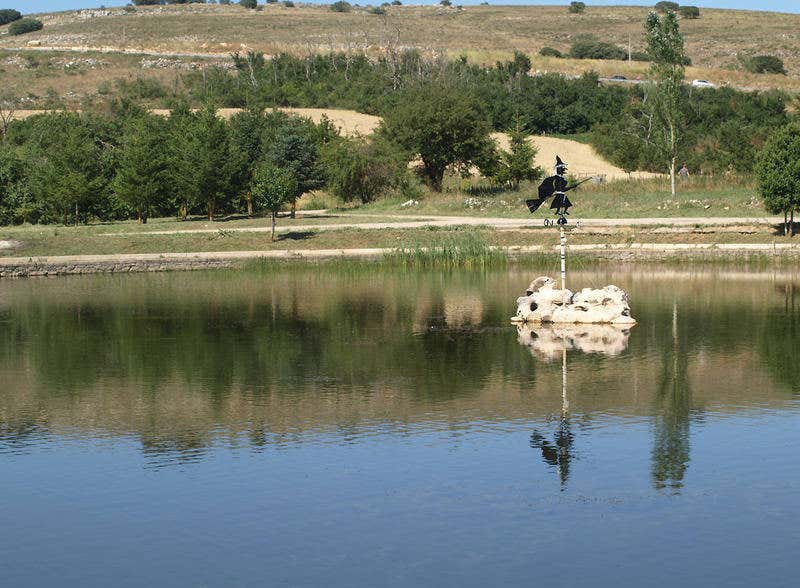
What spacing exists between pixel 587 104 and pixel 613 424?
89556 mm

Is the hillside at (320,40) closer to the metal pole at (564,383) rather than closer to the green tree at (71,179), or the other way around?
the green tree at (71,179)

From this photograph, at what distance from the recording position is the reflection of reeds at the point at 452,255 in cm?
4781

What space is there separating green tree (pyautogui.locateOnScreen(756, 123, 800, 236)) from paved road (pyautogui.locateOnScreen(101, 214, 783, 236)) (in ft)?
7.01

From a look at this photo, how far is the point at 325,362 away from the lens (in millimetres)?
28062

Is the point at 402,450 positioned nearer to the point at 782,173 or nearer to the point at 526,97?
the point at 782,173

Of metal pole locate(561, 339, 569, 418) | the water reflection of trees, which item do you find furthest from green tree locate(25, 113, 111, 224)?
the water reflection of trees

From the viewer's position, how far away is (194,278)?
153 feet

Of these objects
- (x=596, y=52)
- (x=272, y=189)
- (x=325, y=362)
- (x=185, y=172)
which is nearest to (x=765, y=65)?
(x=596, y=52)

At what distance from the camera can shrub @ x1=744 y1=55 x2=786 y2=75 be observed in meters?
142

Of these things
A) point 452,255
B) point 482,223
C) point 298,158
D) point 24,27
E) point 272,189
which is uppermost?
point 24,27

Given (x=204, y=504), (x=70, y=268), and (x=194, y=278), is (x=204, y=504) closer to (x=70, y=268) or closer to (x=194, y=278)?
(x=194, y=278)

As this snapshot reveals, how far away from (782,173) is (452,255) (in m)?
13.6

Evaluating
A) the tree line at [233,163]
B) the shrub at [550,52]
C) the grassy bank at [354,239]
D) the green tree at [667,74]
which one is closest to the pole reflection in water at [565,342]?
the grassy bank at [354,239]

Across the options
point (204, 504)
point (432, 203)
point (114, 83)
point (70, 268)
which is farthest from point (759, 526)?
point (114, 83)
